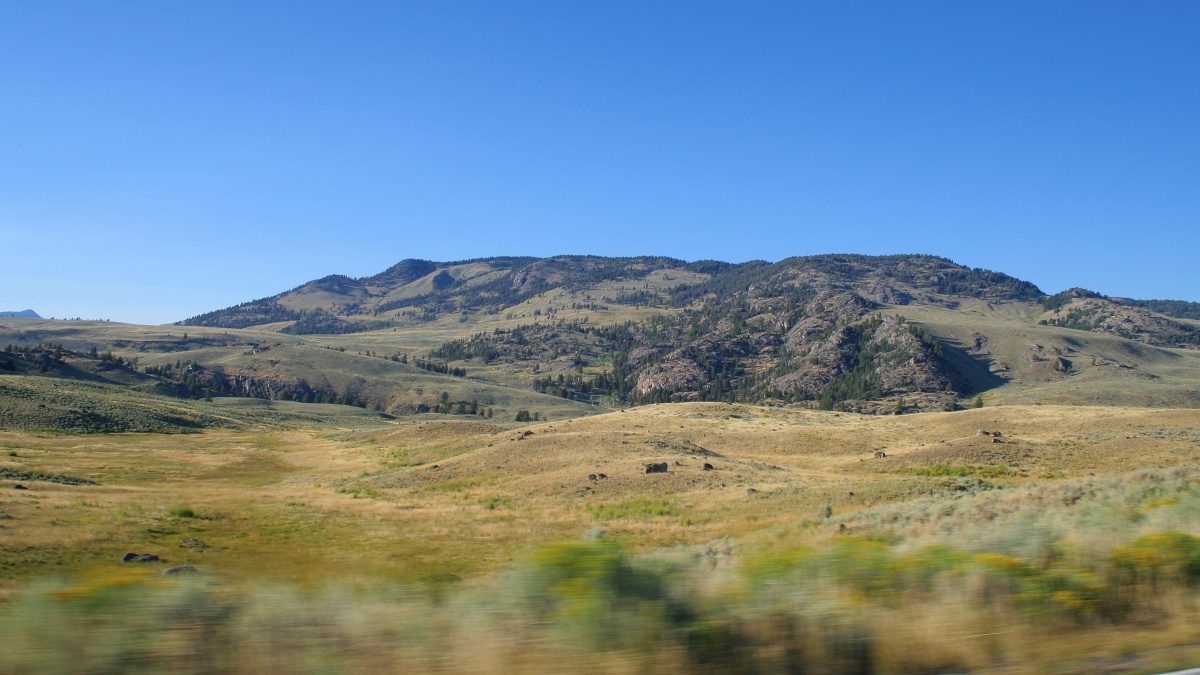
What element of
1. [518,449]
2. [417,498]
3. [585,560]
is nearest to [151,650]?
[585,560]

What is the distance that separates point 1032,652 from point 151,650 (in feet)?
22.7

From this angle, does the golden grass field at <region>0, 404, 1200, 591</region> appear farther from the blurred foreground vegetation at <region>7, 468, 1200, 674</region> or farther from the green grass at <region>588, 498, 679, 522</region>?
the blurred foreground vegetation at <region>7, 468, 1200, 674</region>

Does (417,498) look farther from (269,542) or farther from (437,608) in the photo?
(437,608)

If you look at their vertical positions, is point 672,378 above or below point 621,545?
below

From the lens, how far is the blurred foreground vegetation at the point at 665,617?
452 cm

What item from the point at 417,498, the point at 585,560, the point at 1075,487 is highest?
the point at 585,560

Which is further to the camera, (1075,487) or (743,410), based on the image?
(743,410)

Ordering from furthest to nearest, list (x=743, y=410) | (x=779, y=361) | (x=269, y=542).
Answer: (x=779, y=361) < (x=743, y=410) < (x=269, y=542)

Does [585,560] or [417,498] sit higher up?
[585,560]

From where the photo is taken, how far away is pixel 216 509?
87.3ft

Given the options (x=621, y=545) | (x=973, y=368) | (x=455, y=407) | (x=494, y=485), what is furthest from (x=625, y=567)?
(x=973, y=368)

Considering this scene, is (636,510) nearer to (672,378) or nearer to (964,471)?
(964,471)

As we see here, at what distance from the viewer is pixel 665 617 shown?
520 cm

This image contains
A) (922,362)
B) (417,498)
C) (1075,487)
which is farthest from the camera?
(922,362)
